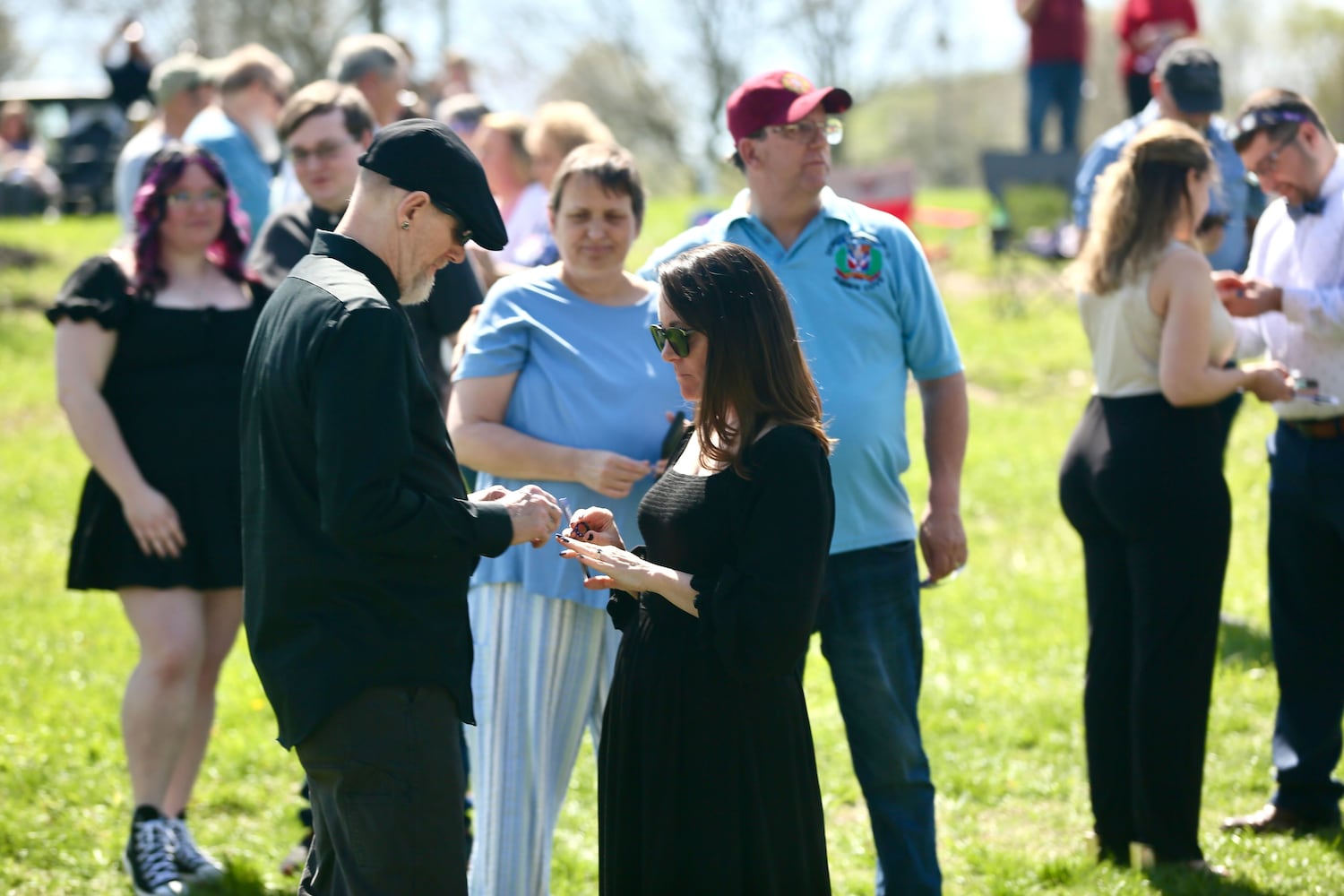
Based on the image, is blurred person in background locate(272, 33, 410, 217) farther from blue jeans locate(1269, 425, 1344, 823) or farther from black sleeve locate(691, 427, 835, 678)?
black sleeve locate(691, 427, 835, 678)

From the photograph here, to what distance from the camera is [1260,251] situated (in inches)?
202

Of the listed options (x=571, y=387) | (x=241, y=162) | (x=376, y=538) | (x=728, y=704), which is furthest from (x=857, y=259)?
(x=241, y=162)

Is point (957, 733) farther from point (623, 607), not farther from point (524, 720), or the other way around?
point (623, 607)

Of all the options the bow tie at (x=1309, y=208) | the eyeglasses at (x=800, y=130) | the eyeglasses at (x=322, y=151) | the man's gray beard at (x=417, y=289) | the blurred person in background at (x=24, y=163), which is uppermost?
the blurred person in background at (x=24, y=163)

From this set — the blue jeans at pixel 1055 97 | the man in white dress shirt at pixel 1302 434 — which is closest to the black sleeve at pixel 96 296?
the man in white dress shirt at pixel 1302 434

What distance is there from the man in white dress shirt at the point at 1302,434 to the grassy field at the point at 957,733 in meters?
0.34

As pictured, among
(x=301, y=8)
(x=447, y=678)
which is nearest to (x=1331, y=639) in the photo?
(x=447, y=678)

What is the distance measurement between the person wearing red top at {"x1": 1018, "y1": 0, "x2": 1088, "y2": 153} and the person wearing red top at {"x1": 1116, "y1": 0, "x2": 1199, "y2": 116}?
1.80m

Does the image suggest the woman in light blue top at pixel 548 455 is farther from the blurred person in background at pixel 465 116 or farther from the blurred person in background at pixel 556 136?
the blurred person in background at pixel 465 116

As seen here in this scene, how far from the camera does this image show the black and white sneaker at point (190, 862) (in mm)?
4605

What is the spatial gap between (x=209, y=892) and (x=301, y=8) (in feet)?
88.5

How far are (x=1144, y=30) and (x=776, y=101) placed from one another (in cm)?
771

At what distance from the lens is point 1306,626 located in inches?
198

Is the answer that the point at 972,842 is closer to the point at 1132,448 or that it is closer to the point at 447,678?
the point at 1132,448
